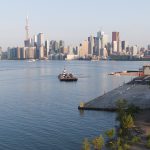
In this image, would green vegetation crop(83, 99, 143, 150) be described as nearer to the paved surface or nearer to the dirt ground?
the dirt ground

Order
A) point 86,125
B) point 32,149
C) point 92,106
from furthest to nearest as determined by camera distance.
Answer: point 92,106, point 86,125, point 32,149

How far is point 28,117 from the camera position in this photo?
51.5 m

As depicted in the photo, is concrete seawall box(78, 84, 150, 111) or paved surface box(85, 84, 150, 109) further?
paved surface box(85, 84, 150, 109)

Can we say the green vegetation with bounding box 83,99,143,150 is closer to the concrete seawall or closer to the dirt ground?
the dirt ground

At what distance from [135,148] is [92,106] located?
24.5 meters

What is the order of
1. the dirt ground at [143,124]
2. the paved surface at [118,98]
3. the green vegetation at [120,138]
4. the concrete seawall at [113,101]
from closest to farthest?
the green vegetation at [120,138] < the dirt ground at [143,124] < the concrete seawall at [113,101] < the paved surface at [118,98]

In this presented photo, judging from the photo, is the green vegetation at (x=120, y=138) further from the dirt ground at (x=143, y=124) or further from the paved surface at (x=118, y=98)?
the paved surface at (x=118, y=98)

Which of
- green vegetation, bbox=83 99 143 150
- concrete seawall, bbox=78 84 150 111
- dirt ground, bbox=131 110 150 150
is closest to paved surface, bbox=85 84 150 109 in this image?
concrete seawall, bbox=78 84 150 111

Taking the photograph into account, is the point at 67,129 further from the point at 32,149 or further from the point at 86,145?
the point at 86,145

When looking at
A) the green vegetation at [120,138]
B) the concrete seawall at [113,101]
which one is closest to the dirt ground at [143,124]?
the green vegetation at [120,138]

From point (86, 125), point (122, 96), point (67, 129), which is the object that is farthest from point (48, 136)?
point (122, 96)

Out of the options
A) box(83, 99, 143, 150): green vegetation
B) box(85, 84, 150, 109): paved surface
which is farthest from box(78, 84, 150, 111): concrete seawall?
box(83, 99, 143, 150): green vegetation

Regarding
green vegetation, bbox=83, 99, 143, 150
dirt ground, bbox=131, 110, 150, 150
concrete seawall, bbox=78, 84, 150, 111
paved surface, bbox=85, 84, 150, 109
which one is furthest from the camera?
paved surface, bbox=85, 84, 150, 109

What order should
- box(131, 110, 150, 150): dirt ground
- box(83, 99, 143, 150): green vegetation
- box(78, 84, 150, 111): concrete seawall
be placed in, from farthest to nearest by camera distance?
1. box(78, 84, 150, 111): concrete seawall
2. box(131, 110, 150, 150): dirt ground
3. box(83, 99, 143, 150): green vegetation
